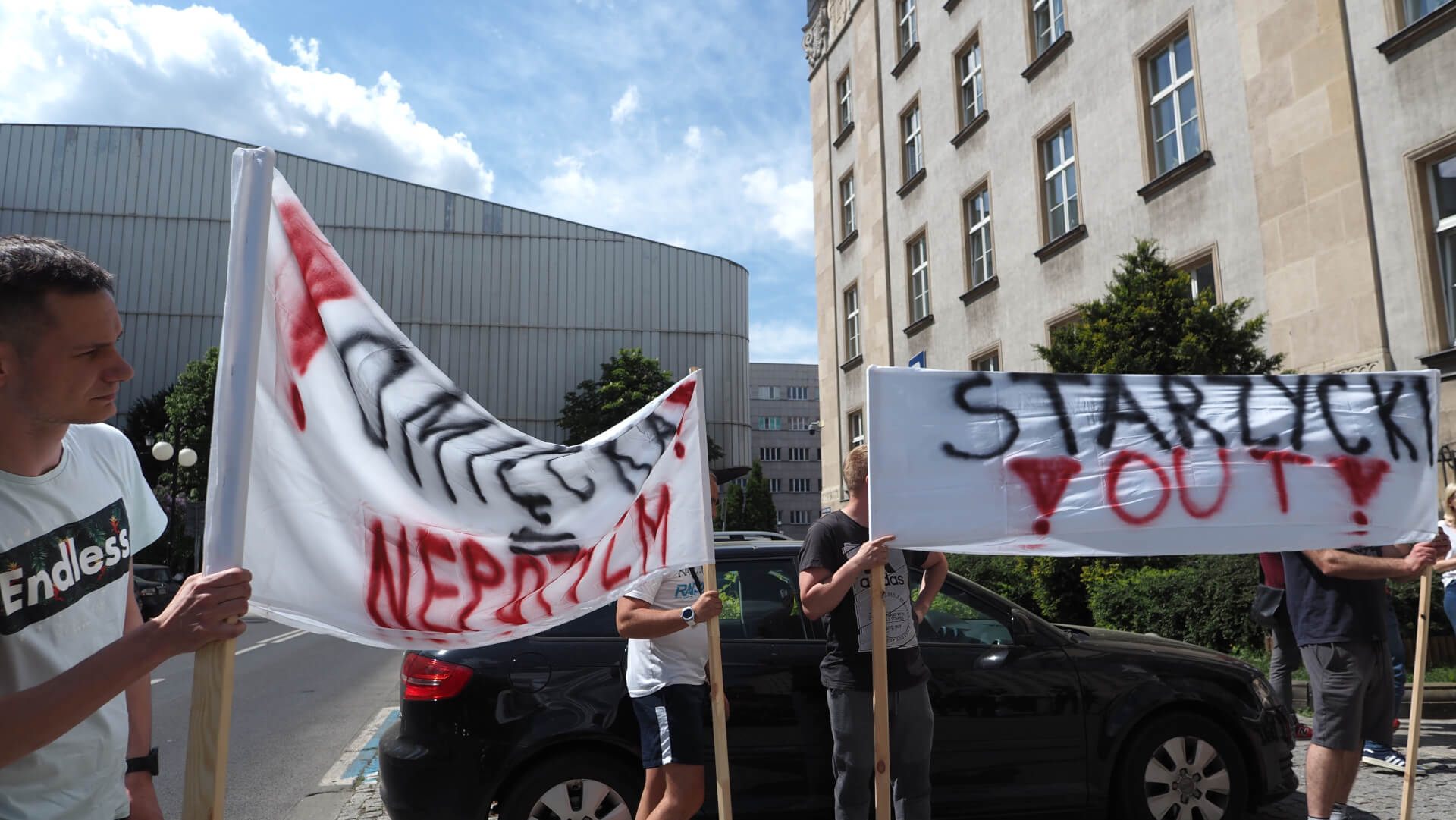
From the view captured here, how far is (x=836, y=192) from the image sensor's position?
2933 centimetres

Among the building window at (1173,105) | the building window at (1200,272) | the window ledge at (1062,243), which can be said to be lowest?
the building window at (1200,272)

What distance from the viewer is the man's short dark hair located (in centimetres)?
180

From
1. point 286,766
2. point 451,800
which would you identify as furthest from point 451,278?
point 451,800

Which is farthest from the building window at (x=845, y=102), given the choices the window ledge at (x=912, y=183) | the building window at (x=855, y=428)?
the building window at (x=855, y=428)

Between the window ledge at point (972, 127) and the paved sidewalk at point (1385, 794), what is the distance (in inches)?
632

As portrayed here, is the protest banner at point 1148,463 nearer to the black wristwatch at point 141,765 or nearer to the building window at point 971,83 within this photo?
the black wristwatch at point 141,765

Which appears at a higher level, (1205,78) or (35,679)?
(1205,78)

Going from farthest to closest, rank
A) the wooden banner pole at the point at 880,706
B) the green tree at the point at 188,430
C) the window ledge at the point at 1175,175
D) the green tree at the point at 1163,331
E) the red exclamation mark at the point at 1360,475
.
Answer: the green tree at the point at 188,430, the window ledge at the point at 1175,175, the green tree at the point at 1163,331, the red exclamation mark at the point at 1360,475, the wooden banner pole at the point at 880,706

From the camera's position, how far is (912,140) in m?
25.0

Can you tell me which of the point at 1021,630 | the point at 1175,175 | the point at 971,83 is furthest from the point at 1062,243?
the point at 1021,630

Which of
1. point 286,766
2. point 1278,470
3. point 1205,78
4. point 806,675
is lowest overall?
point 286,766

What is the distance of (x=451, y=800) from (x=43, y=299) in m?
3.42

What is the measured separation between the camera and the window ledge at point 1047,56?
59.9 feet

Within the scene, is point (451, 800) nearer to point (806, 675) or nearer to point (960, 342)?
point (806, 675)
